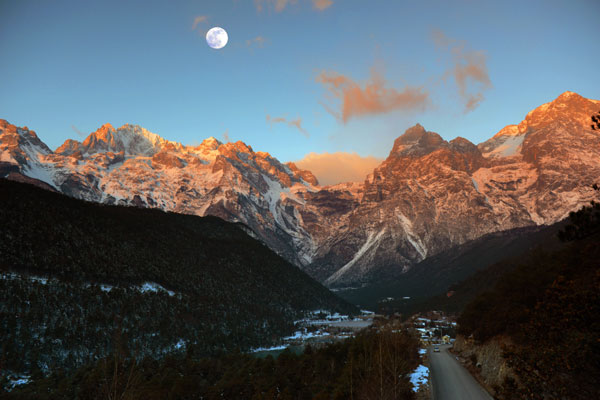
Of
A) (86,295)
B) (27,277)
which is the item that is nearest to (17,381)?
(27,277)

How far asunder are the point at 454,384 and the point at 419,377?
685 cm

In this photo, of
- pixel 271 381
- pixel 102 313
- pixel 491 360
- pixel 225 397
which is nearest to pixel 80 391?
pixel 225 397

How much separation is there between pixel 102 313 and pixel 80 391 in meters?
56.4

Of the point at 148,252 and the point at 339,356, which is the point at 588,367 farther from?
the point at 148,252

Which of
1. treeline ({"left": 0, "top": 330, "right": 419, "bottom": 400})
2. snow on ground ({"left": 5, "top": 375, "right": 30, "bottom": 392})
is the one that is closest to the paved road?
treeline ({"left": 0, "top": 330, "right": 419, "bottom": 400})

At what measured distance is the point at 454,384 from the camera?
5616 cm

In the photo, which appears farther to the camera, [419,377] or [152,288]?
[152,288]

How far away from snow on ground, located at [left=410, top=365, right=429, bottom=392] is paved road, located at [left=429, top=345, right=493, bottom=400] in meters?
1.09

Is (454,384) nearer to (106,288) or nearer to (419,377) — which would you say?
(419,377)

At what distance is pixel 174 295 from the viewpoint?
169250mm

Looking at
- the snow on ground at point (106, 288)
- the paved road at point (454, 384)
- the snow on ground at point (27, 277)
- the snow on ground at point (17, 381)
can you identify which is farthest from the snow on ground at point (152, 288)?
the paved road at point (454, 384)

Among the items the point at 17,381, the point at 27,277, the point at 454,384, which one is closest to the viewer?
the point at 454,384

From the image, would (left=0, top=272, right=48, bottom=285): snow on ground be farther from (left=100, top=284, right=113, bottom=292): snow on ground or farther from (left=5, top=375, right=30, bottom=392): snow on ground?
(left=5, top=375, right=30, bottom=392): snow on ground

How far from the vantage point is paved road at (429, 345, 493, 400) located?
1882 inches
